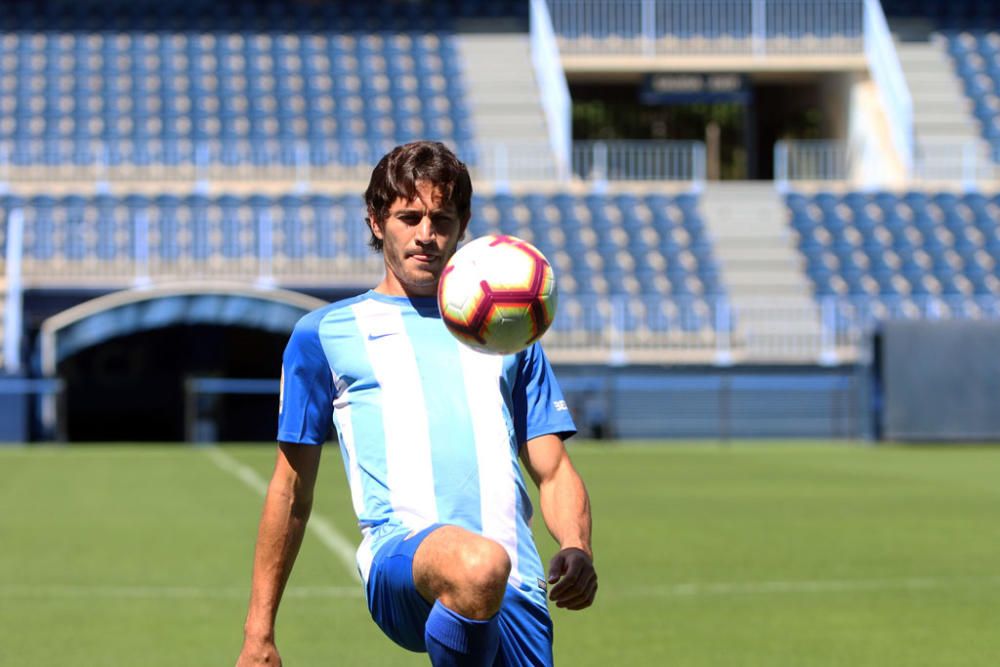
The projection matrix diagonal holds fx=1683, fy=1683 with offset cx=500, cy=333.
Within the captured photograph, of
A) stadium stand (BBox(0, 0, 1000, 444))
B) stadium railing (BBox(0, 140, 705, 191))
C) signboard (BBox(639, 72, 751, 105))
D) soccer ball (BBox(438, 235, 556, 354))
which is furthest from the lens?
signboard (BBox(639, 72, 751, 105))

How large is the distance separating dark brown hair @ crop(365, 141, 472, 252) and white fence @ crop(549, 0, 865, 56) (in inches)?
1223

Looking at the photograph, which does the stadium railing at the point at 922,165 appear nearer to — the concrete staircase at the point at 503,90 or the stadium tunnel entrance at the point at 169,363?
the concrete staircase at the point at 503,90

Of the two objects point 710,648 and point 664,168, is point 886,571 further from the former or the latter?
point 664,168

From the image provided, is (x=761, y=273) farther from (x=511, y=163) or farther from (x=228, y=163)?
(x=228, y=163)

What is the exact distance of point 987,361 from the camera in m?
25.1

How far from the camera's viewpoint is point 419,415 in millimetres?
3652

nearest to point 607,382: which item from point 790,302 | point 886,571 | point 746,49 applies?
point 790,302

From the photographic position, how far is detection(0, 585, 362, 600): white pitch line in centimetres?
Result: 902

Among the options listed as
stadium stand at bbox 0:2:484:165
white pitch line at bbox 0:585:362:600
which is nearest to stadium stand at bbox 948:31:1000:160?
stadium stand at bbox 0:2:484:165

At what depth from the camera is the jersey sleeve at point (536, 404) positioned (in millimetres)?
3775

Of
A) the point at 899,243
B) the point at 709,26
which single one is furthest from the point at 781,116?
the point at 899,243

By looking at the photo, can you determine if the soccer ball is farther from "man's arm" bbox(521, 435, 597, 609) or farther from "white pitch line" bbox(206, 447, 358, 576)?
"white pitch line" bbox(206, 447, 358, 576)

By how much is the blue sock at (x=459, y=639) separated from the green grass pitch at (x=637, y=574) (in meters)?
3.64

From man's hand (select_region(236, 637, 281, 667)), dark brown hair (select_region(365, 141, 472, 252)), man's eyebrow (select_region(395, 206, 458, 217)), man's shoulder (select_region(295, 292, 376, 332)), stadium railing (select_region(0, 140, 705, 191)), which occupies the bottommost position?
man's hand (select_region(236, 637, 281, 667))
